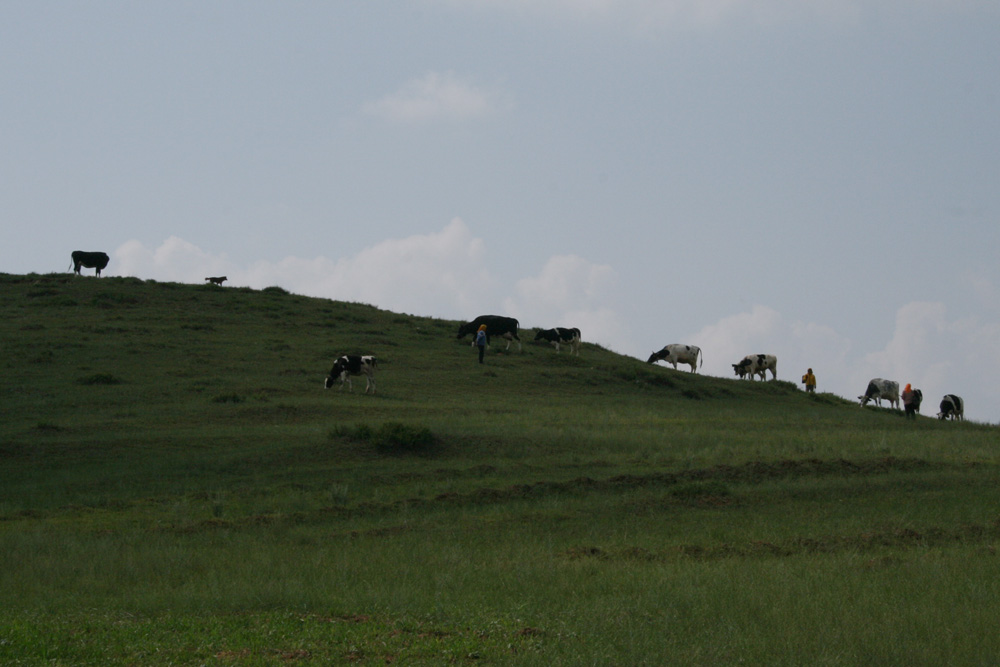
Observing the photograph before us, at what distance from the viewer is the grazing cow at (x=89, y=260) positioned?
5794 cm

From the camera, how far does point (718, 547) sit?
1366 cm

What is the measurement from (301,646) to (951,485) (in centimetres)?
1456

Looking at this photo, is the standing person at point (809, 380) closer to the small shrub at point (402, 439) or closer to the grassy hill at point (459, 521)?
the grassy hill at point (459, 521)

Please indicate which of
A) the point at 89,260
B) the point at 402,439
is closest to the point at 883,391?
the point at 402,439

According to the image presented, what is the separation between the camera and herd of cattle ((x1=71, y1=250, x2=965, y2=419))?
3366 centimetres

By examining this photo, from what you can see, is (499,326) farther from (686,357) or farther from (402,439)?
(402,439)

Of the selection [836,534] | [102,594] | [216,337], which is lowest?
[102,594]

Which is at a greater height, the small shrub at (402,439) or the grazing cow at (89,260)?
the grazing cow at (89,260)

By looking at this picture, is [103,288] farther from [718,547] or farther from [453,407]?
[718,547]

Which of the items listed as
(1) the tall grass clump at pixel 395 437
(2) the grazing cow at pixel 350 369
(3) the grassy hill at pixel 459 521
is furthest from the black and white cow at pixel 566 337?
(1) the tall grass clump at pixel 395 437

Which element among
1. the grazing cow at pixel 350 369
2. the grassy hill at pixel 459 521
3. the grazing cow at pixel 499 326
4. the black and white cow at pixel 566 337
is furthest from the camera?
the black and white cow at pixel 566 337

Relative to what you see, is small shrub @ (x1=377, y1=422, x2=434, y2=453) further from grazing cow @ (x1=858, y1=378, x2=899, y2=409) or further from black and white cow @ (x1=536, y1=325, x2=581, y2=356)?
grazing cow @ (x1=858, y1=378, x2=899, y2=409)

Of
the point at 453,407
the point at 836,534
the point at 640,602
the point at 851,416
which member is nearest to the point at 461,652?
the point at 640,602

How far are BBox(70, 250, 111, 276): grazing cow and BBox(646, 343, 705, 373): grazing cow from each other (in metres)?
32.4
